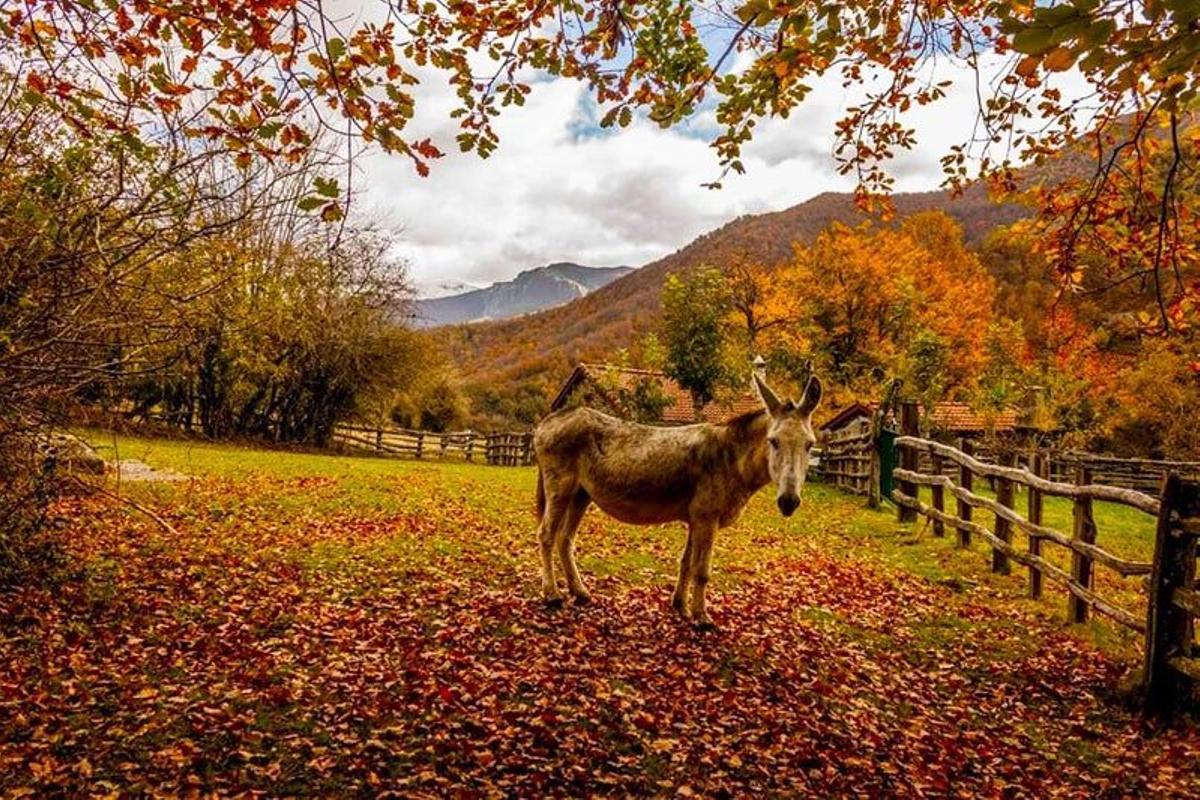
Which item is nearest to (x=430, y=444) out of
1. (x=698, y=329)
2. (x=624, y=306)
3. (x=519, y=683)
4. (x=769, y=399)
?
(x=698, y=329)

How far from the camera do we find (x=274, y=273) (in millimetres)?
28781

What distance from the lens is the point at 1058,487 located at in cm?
758

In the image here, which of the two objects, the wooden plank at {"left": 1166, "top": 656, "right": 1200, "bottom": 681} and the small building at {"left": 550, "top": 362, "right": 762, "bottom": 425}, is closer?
the wooden plank at {"left": 1166, "top": 656, "right": 1200, "bottom": 681}

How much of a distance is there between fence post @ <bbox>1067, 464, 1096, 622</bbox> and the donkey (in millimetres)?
3461

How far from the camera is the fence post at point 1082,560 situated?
716 centimetres

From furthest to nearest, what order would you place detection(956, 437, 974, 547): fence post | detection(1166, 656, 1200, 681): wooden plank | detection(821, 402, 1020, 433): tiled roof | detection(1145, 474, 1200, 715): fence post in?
detection(821, 402, 1020, 433): tiled roof → detection(956, 437, 974, 547): fence post → detection(1145, 474, 1200, 715): fence post → detection(1166, 656, 1200, 681): wooden plank

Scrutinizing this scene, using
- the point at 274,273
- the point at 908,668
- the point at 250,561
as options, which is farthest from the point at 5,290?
the point at 274,273

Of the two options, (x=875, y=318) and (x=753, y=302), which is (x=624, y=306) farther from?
(x=875, y=318)

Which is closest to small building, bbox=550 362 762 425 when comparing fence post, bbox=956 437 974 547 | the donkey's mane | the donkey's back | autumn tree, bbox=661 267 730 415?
autumn tree, bbox=661 267 730 415

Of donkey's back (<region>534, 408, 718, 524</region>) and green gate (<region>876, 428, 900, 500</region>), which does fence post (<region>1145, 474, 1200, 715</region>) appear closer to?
donkey's back (<region>534, 408, 718, 524</region>)

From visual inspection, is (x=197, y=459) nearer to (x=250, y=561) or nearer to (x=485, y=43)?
(x=250, y=561)

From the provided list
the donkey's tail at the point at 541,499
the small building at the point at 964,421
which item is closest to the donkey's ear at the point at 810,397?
the donkey's tail at the point at 541,499

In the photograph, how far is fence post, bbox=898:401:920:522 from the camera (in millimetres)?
13000

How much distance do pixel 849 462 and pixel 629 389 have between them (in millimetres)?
15782
